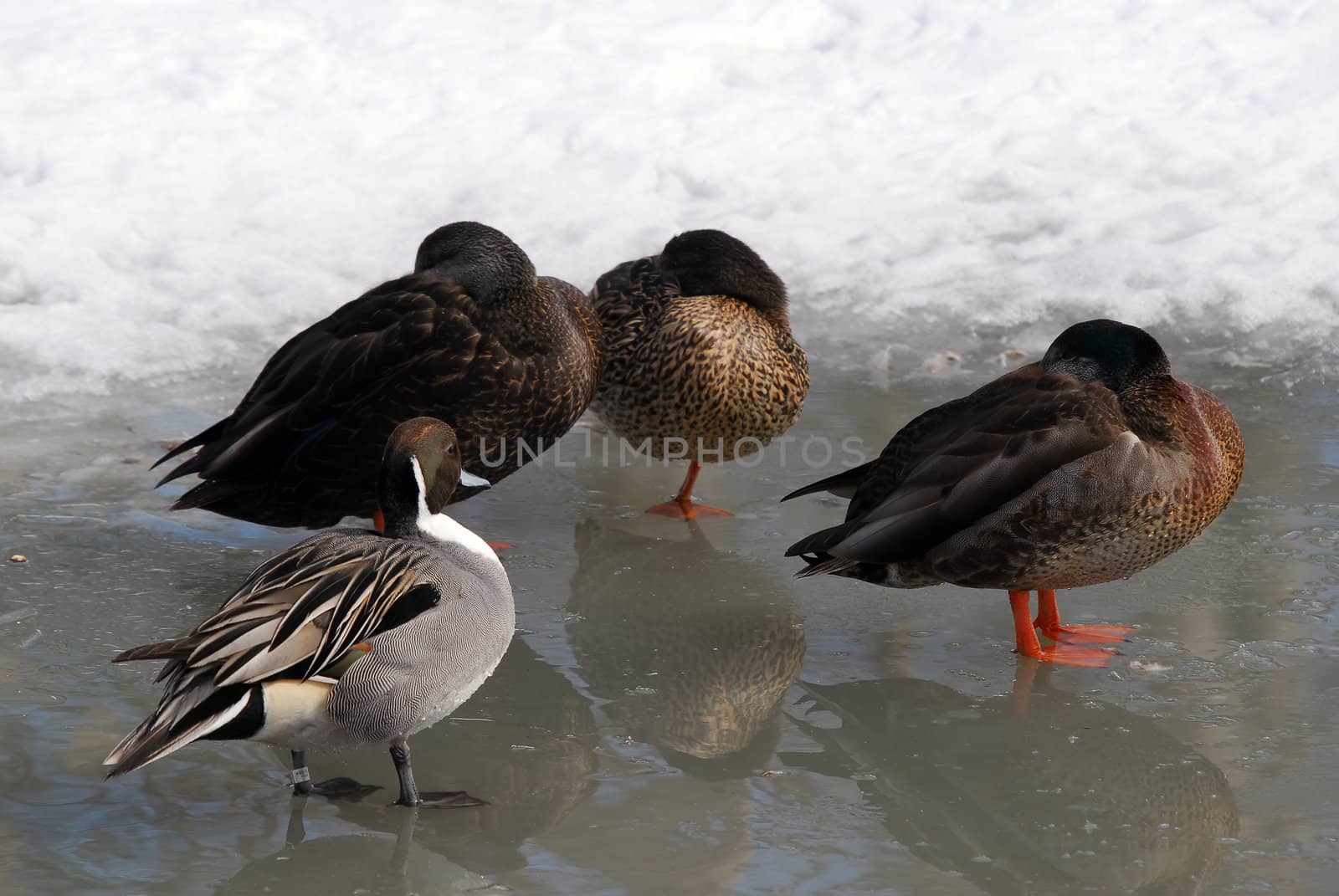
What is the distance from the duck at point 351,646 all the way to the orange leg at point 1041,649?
4.58ft

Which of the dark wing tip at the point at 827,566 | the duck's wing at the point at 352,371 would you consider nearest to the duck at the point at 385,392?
the duck's wing at the point at 352,371

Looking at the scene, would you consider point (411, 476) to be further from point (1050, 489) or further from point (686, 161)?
point (686, 161)

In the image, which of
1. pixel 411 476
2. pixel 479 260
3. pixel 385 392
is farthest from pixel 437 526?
pixel 479 260

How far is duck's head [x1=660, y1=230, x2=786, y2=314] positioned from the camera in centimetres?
561

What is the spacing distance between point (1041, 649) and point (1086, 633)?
0.64 feet

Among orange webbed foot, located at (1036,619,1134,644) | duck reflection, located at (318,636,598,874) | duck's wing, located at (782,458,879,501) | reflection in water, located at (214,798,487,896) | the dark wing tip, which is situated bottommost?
reflection in water, located at (214,798,487,896)

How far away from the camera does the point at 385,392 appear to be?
4629 millimetres

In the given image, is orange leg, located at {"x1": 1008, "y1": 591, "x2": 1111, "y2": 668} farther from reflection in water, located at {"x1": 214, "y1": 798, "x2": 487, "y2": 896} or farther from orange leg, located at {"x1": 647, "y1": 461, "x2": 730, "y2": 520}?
reflection in water, located at {"x1": 214, "y1": 798, "x2": 487, "y2": 896}

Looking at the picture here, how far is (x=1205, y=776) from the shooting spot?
131 inches

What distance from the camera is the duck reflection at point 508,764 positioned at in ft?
10.0

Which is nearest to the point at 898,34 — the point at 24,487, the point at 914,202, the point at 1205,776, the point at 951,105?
the point at 951,105

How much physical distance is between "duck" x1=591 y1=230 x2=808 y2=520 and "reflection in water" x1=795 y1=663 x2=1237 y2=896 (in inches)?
64.8

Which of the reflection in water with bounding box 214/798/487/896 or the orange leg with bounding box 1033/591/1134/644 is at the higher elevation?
the orange leg with bounding box 1033/591/1134/644

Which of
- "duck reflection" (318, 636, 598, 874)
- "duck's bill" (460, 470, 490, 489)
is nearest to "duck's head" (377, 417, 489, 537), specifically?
"duck's bill" (460, 470, 490, 489)
